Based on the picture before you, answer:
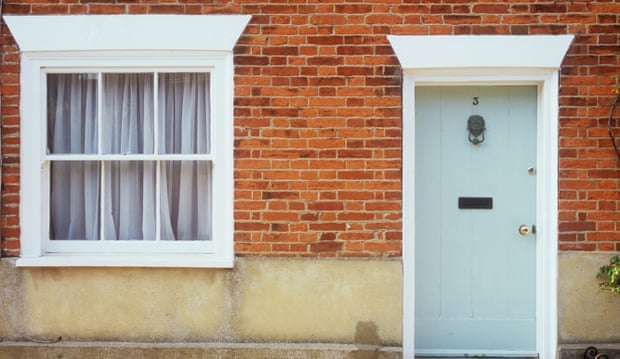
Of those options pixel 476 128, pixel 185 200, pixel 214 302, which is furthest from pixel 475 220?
pixel 185 200

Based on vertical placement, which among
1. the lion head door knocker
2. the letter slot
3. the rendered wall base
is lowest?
the rendered wall base

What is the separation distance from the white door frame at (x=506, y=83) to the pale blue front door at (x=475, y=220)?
0.09 metres

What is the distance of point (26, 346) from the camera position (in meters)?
4.98

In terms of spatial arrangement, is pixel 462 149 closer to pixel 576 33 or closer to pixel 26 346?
pixel 576 33

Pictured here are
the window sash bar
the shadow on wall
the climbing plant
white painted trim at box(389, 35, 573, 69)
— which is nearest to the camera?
the climbing plant

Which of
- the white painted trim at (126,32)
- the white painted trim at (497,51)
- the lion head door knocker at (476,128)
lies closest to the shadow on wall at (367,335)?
the lion head door knocker at (476,128)

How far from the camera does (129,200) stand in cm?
519

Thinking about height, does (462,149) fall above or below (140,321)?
above

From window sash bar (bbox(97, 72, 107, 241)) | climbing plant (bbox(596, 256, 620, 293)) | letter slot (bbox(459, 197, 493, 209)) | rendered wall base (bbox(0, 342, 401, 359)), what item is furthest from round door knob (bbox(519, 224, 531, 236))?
window sash bar (bbox(97, 72, 107, 241))

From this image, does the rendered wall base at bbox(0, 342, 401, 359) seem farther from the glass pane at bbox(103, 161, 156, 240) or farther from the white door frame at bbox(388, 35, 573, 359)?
the glass pane at bbox(103, 161, 156, 240)

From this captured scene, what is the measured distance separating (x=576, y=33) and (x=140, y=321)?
4110mm

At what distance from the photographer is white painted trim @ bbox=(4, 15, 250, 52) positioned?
491cm

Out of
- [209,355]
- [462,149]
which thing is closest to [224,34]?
[462,149]

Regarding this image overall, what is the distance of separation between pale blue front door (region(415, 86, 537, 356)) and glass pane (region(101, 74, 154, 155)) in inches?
86.7
